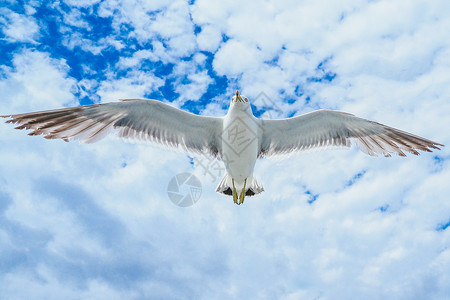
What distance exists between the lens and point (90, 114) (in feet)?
32.7

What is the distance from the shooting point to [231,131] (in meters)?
10.2

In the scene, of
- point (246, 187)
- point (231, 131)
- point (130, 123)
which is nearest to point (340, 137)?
point (246, 187)

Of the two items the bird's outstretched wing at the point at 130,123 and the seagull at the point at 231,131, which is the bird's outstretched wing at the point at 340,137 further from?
the bird's outstretched wing at the point at 130,123

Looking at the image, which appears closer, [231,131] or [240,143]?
[231,131]

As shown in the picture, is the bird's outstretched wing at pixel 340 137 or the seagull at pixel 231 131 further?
the bird's outstretched wing at pixel 340 137

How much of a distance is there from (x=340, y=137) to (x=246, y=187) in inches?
121

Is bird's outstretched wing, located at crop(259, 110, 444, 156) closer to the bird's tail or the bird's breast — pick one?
the bird's breast

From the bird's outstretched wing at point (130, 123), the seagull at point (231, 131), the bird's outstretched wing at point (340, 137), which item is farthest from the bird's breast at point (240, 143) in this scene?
the bird's outstretched wing at point (340, 137)

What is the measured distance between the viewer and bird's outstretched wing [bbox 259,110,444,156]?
1098 cm

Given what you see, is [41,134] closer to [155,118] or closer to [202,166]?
[155,118]

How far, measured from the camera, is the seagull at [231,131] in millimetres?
9852

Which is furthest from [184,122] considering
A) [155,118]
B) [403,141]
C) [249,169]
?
[403,141]

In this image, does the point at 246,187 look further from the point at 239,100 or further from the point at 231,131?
the point at 239,100

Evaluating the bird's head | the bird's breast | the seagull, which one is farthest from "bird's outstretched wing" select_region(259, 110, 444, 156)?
the bird's head
